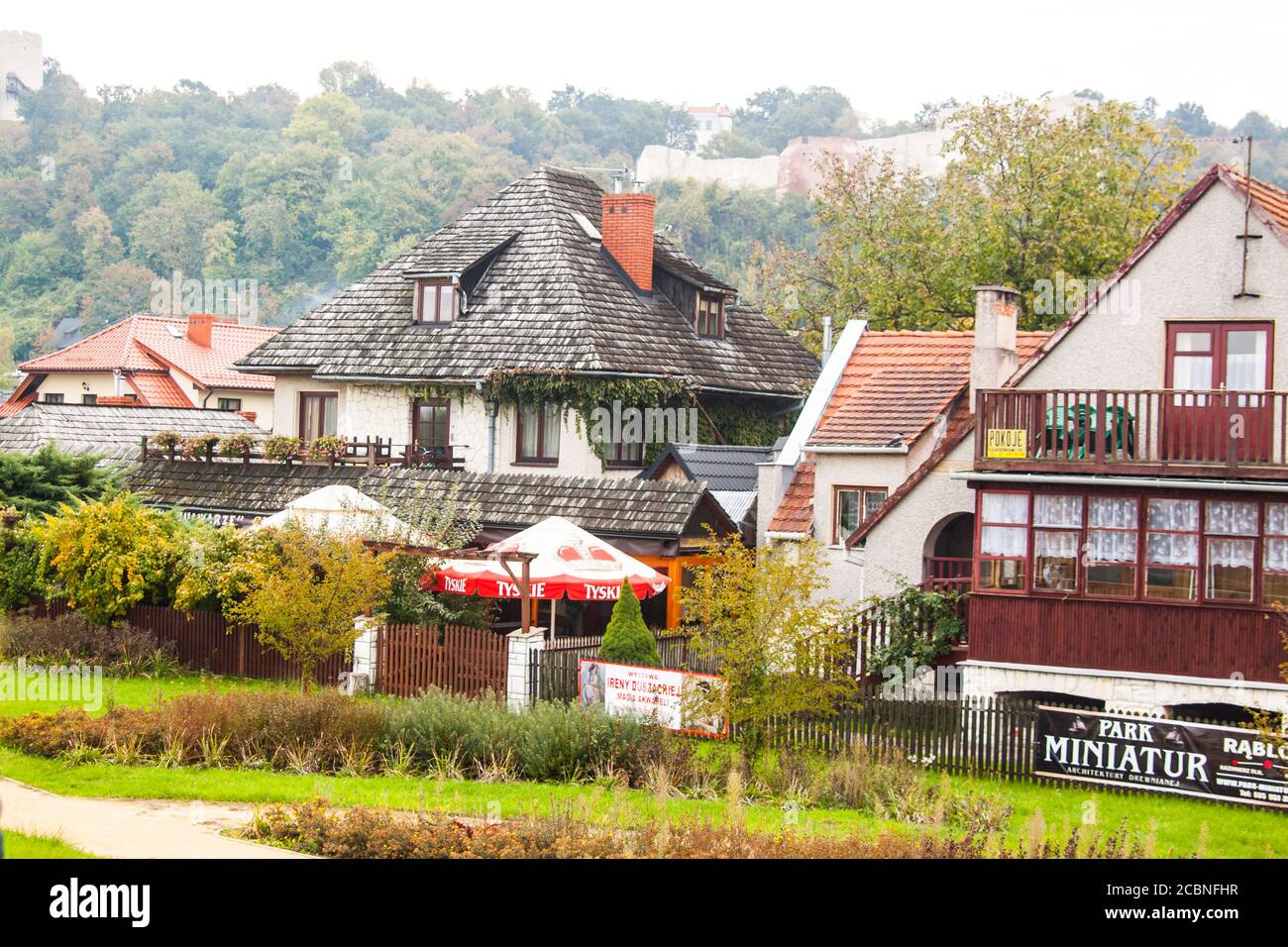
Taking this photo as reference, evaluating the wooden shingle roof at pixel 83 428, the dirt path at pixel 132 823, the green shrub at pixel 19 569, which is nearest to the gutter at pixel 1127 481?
the dirt path at pixel 132 823

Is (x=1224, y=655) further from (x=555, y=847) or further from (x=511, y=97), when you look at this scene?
(x=511, y=97)

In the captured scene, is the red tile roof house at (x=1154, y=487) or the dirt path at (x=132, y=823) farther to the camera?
the red tile roof house at (x=1154, y=487)

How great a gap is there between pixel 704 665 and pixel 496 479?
335 inches

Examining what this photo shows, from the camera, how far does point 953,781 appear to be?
20.9 metres

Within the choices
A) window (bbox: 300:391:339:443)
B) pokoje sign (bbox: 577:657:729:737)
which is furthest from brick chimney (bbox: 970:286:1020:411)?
window (bbox: 300:391:339:443)

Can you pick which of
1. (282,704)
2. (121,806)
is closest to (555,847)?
(121,806)

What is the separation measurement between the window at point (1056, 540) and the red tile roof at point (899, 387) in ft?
16.8

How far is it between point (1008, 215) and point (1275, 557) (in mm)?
26191

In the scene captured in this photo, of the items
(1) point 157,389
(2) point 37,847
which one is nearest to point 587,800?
(2) point 37,847

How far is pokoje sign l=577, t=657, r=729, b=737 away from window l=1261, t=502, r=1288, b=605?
753cm

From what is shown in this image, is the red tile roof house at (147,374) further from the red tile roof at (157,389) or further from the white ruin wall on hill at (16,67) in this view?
the white ruin wall on hill at (16,67)

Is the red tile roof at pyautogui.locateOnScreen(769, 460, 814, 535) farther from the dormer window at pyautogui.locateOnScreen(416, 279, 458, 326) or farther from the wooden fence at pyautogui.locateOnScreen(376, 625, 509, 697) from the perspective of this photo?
the dormer window at pyautogui.locateOnScreen(416, 279, 458, 326)

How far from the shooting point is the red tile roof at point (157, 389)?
69.7 metres

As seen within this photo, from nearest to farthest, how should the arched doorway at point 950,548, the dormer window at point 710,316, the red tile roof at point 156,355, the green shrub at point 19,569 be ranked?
1. the arched doorway at point 950,548
2. the green shrub at point 19,569
3. the dormer window at point 710,316
4. the red tile roof at point 156,355
